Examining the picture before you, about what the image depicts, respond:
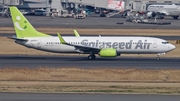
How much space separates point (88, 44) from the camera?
60438 millimetres

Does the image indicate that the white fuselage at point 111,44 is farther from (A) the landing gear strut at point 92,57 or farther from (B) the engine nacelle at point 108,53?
(B) the engine nacelle at point 108,53

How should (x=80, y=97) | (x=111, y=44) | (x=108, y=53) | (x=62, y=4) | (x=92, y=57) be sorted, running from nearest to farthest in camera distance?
(x=80, y=97) → (x=108, y=53) → (x=111, y=44) → (x=92, y=57) → (x=62, y=4)

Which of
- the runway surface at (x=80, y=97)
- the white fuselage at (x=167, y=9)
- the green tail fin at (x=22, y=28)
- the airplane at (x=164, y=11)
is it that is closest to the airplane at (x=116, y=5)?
the airplane at (x=164, y=11)

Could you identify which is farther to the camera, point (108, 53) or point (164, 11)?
point (164, 11)

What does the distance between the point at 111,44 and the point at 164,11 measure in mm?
101146

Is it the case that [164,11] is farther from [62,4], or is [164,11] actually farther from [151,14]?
[62,4]

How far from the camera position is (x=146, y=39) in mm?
60188

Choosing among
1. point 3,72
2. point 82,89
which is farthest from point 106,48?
point 82,89

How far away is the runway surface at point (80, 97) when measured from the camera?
32147 millimetres

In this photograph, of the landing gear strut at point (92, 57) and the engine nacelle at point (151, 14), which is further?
the engine nacelle at point (151, 14)

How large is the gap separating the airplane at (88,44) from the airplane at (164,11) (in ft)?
318

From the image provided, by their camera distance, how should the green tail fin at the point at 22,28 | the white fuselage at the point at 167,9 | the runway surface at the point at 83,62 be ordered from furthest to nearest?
the white fuselage at the point at 167,9, the green tail fin at the point at 22,28, the runway surface at the point at 83,62

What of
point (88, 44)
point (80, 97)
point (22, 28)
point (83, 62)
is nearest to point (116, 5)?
point (88, 44)

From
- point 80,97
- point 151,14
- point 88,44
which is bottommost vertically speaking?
point 151,14
